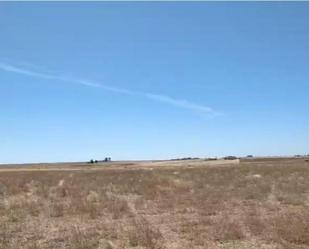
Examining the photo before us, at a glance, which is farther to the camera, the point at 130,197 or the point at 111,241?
the point at 130,197

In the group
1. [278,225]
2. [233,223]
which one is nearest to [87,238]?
[233,223]

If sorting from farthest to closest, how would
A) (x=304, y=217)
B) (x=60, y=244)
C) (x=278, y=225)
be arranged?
(x=304, y=217) → (x=278, y=225) → (x=60, y=244)

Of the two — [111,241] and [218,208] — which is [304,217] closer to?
[218,208]

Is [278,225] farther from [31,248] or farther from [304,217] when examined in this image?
[31,248]

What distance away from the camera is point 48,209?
68.2 ft

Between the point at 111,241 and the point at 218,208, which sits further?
the point at 218,208

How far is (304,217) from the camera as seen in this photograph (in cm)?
1645

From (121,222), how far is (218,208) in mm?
4566

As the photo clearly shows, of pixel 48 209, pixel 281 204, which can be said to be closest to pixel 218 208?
pixel 281 204

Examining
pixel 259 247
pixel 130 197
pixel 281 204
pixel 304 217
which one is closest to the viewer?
pixel 259 247

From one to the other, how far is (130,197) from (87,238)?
12070mm

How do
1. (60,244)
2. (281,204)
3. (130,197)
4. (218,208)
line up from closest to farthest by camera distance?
(60,244)
(218,208)
(281,204)
(130,197)

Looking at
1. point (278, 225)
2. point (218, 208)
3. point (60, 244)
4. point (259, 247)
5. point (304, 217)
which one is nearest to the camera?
point (259, 247)

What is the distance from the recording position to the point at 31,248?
41.2 feet
